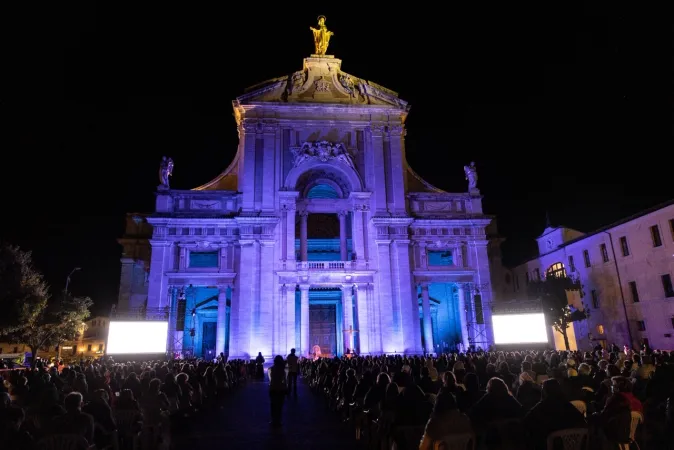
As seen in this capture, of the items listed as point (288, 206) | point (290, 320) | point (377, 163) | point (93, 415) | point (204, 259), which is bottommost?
point (93, 415)

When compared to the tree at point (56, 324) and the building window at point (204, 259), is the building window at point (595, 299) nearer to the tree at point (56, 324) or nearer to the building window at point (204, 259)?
the building window at point (204, 259)

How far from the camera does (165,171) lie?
38.0 meters

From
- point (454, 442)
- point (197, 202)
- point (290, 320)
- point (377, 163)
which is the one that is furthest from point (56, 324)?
point (454, 442)

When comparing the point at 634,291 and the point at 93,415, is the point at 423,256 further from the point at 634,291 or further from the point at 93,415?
the point at 93,415

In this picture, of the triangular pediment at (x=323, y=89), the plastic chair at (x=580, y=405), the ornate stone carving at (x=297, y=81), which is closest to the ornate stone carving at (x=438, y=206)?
the triangular pediment at (x=323, y=89)

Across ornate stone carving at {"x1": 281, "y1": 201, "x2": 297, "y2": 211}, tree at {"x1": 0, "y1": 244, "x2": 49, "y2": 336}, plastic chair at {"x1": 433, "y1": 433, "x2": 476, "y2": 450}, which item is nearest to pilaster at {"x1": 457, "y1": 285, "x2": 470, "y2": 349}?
ornate stone carving at {"x1": 281, "y1": 201, "x2": 297, "y2": 211}

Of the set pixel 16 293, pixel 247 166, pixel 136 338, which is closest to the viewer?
pixel 136 338

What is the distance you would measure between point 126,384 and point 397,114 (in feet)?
113

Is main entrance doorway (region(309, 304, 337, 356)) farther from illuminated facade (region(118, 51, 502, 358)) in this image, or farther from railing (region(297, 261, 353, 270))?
railing (region(297, 261, 353, 270))

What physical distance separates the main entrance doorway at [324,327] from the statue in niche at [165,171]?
15923mm

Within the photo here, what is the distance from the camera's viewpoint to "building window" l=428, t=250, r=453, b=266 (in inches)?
1555

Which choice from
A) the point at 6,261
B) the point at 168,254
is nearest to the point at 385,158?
the point at 168,254

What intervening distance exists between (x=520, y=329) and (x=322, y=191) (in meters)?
20.0

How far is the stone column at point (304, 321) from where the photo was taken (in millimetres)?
34906
